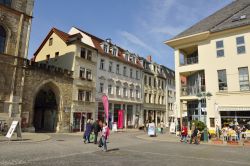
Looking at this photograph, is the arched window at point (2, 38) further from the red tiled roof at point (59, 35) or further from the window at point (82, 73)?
the window at point (82, 73)

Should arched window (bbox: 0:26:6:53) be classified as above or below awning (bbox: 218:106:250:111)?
above

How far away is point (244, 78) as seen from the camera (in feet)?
74.6

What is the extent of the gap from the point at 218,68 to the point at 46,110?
22565 mm

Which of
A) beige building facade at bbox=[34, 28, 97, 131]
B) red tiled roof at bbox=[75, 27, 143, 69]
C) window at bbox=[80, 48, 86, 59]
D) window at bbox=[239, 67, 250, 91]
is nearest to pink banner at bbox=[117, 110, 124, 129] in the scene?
beige building facade at bbox=[34, 28, 97, 131]

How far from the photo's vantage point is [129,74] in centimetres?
4250

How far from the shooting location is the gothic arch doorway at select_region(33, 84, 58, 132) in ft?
99.8

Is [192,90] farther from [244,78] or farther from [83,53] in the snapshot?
[83,53]

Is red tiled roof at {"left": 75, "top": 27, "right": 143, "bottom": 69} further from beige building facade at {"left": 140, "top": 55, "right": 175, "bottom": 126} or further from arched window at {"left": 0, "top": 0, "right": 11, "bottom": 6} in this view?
arched window at {"left": 0, "top": 0, "right": 11, "bottom": 6}

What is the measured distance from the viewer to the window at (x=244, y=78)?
73.8ft

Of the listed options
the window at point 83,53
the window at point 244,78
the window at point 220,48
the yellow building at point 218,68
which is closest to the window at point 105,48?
the window at point 83,53

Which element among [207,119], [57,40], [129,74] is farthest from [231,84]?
[57,40]

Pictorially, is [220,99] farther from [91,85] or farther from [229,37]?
[91,85]

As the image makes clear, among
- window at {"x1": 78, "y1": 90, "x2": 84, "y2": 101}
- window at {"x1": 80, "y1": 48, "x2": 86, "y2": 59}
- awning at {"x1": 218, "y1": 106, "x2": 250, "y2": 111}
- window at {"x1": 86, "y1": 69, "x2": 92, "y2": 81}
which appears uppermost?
window at {"x1": 80, "y1": 48, "x2": 86, "y2": 59}

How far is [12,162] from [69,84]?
22300 mm
